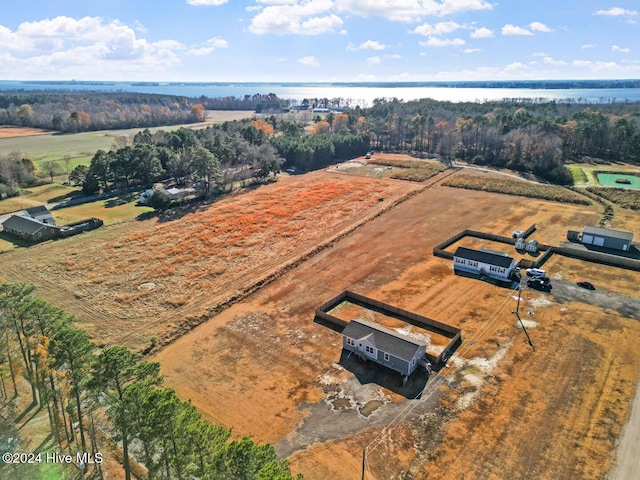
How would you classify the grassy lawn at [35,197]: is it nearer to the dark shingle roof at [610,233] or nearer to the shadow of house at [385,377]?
the shadow of house at [385,377]

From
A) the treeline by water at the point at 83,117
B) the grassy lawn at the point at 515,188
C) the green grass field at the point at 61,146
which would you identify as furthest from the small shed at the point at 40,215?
the treeline by water at the point at 83,117

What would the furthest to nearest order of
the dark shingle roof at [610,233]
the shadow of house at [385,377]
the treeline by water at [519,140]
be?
the treeline by water at [519,140]
the dark shingle roof at [610,233]
the shadow of house at [385,377]

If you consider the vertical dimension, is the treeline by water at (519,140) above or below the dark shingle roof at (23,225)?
above

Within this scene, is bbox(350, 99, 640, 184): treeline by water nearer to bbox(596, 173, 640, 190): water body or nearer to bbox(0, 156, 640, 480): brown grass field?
bbox(596, 173, 640, 190): water body

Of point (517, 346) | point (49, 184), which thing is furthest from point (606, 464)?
point (49, 184)

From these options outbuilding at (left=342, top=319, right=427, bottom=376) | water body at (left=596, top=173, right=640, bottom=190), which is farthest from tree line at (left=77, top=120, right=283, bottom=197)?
water body at (left=596, top=173, right=640, bottom=190)

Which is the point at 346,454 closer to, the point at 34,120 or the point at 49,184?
the point at 49,184

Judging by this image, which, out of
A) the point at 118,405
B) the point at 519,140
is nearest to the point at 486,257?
the point at 118,405
